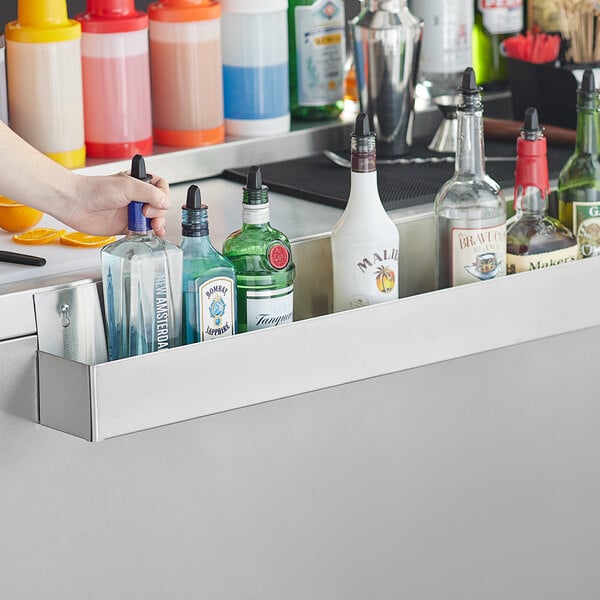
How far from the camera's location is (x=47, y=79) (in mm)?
1562

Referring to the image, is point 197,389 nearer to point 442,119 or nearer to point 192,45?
point 192,45

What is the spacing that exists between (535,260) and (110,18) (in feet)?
1.79

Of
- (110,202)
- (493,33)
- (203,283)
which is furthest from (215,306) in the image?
(493,33)

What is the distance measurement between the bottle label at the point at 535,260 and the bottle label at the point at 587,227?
5cm

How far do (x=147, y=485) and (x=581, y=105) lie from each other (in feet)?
2.00

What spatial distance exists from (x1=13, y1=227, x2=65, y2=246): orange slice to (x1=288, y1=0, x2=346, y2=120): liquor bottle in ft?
1.63

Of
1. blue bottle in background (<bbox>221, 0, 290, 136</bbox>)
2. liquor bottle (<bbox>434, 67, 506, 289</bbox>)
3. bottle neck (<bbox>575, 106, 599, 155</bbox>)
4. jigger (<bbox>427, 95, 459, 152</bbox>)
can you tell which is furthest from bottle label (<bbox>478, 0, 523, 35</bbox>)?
liquor bottle (<bbox>434, 67, 506, 289</bbox>)

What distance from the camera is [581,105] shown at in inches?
60.3

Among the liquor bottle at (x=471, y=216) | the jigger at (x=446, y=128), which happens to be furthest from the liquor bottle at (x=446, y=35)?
the liquor bottle at (x=471, y=216)

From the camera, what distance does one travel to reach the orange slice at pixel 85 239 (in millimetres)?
1374

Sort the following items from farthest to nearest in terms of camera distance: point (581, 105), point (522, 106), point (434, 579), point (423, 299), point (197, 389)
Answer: point (522, 106) < point (434, 579) < point (581, 105) < point (423, 299) < point (197, 389)

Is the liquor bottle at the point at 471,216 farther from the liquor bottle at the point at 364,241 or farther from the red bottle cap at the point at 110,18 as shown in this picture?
the red bottle cap at the point at 110,18

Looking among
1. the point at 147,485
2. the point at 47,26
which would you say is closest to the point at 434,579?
the point at 147,485

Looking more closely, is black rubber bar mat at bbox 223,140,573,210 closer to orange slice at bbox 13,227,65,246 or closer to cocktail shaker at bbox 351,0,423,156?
cocktail shaker at bbox 351,0,423,156
